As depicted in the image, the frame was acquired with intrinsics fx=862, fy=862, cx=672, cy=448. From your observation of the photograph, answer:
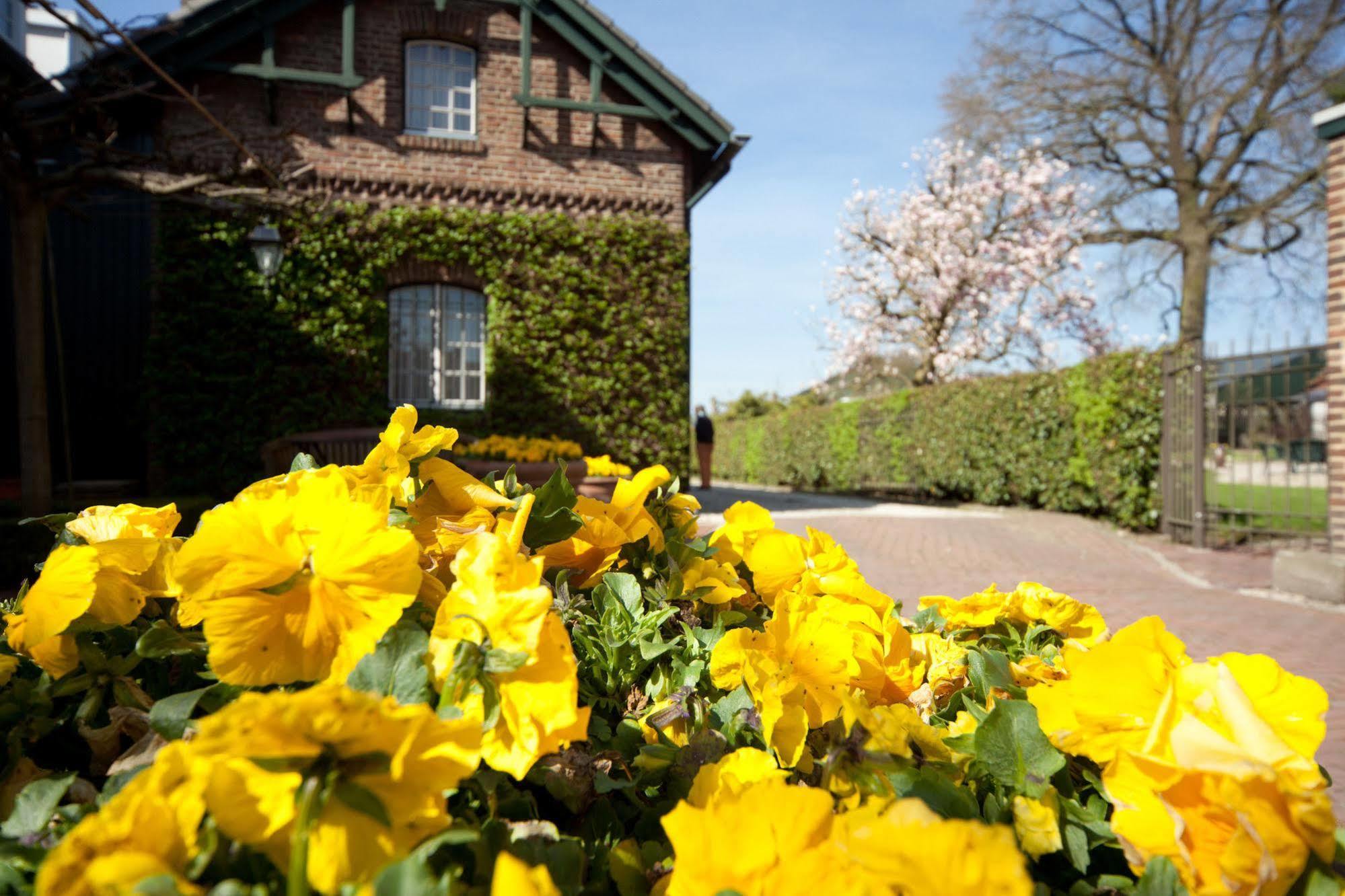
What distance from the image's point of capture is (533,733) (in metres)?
0.49

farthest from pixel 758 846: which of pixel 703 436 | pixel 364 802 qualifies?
pixel 703 436

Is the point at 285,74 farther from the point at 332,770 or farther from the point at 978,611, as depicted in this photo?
the point at 332,770

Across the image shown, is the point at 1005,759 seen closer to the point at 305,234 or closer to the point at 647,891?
the point at 647,891

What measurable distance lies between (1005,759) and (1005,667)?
0.40ft

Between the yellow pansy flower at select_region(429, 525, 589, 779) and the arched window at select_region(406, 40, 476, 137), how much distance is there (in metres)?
12.3

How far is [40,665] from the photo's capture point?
0.65 meters

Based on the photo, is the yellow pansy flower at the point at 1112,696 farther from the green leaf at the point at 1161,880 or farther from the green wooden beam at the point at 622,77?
the green wooden beam at the point at 622,77

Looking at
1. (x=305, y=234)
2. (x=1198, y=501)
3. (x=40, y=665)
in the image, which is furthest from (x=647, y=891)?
(x=305, y=234)

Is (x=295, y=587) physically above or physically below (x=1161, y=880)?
above

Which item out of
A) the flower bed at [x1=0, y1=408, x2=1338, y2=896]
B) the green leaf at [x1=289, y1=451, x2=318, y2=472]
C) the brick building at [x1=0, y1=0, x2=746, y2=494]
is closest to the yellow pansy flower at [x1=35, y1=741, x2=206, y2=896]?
the flower bed at [x1=0, y1=408, x2=1338, y2=896]

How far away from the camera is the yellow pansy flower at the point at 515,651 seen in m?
0.49

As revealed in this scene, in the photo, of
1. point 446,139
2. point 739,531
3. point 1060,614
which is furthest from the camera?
point 446,139

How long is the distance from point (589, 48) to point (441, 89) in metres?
2.11

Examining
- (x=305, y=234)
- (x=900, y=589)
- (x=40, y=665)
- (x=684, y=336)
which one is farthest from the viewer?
(x=684, y=336)
